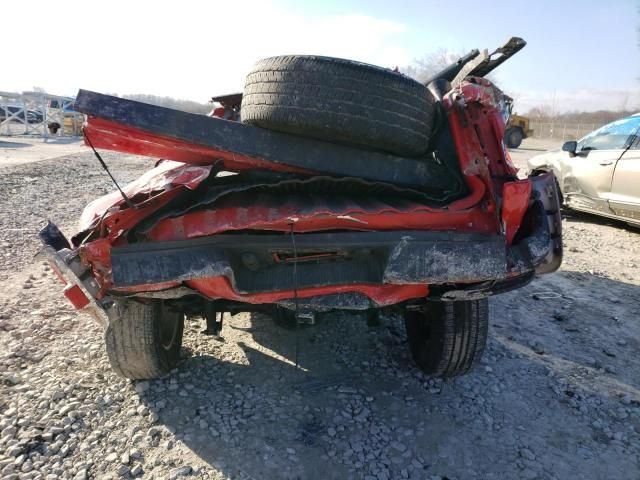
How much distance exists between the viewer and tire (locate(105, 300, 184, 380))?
2.46 metres

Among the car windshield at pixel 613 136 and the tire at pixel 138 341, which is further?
the car windshield at pixel 613 136

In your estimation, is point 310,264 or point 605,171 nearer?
point 310,264

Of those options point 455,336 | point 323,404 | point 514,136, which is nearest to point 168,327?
point 323,404

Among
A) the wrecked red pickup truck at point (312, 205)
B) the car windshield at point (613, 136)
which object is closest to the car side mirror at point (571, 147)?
the car windshield at point (613, 136)

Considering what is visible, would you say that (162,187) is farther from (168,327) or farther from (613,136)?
(613,136)

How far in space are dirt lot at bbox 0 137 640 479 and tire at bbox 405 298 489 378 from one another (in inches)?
6.9

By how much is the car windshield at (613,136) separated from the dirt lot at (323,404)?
10.9 feet

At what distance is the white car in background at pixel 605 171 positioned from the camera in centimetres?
604

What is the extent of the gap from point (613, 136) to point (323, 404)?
5.98 m

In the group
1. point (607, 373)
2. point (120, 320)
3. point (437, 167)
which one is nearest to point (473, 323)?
point (437, 167)

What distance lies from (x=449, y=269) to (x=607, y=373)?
68.9 inches

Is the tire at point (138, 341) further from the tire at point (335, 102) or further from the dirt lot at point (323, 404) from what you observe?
the tire at point (335, 102)

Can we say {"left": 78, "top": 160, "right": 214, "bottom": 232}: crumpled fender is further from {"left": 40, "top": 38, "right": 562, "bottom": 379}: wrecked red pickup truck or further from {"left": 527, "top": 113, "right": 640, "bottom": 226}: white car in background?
{"left": 527, "top": 113, "right": 640, "bottom": 226}: white car in background

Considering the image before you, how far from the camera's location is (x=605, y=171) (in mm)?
6367
